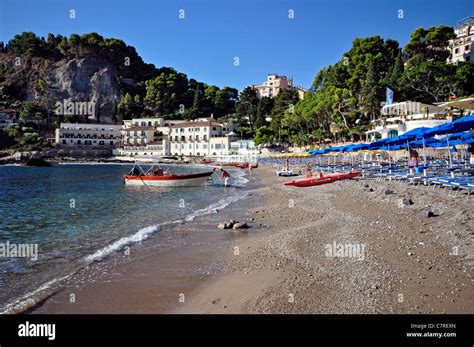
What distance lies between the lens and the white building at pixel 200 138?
94.3 meters

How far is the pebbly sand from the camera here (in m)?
5.91

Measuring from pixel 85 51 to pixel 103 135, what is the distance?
1700 inches

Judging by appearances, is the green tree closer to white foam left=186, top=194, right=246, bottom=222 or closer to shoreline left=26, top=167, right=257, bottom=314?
white foam left=186, top=194, right=246, bottom=222

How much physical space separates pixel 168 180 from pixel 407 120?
31.6 meters

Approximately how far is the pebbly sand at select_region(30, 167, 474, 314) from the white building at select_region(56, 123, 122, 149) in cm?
10718

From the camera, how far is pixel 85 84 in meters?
135

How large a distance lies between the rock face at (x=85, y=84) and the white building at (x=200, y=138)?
41760 mm

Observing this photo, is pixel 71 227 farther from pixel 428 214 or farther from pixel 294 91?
pixel 294 91

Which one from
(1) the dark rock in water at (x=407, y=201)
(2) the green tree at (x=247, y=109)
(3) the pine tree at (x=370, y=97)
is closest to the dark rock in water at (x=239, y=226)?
(1) the dark rock in water at (x=407, y=201)

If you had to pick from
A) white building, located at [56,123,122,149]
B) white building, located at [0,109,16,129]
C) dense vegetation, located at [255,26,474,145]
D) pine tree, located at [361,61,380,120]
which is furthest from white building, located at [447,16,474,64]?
white building, located at [0,109,16,129]

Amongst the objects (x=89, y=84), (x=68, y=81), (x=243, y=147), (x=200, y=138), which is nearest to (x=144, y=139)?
(x=200, y=138)
